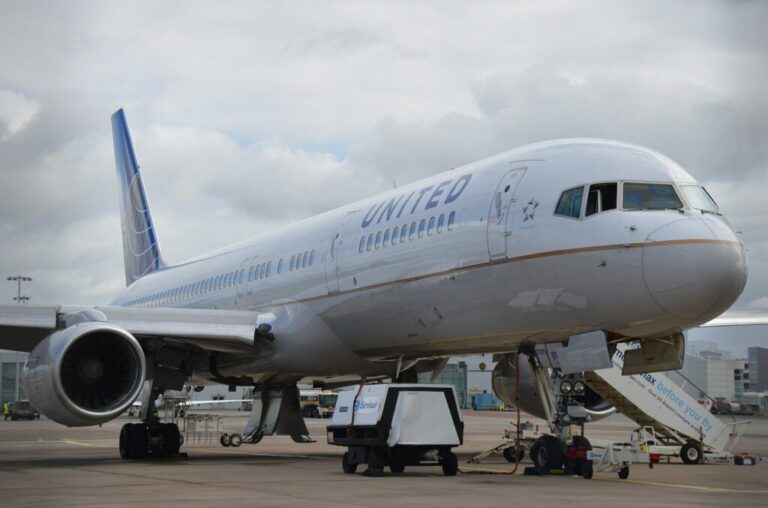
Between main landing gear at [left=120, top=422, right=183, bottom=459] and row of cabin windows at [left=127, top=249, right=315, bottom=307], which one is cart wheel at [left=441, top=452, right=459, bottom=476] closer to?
row of cabin windows at [left=127, top=249, right=315, bottom=307]

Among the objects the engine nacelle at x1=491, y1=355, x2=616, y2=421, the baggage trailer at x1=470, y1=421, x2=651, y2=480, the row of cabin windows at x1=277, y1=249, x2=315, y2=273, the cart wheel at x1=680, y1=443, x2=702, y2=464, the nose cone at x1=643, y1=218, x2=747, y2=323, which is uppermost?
the row of cabin windows at x1=277, y1=249, x2=315, y2=273

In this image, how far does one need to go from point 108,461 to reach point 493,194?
9.23 meters

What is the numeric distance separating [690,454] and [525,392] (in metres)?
3.42

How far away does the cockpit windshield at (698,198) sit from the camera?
551 inches

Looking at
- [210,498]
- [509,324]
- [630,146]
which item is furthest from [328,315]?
[210,498]

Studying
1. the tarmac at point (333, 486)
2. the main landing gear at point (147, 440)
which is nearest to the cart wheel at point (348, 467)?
the tarmac at point (333, 486)

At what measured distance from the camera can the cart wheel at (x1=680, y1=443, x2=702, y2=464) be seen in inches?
806

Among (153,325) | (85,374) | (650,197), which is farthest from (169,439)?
(650,197)

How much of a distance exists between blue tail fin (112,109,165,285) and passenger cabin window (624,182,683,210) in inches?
782

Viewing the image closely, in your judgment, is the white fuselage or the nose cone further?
the white fuselage

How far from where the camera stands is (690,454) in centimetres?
2059

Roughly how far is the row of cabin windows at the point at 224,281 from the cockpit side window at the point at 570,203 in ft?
22.7

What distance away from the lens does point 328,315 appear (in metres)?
19.3

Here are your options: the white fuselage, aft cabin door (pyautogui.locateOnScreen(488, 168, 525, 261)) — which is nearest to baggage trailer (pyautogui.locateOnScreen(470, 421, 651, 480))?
the white fuselage
